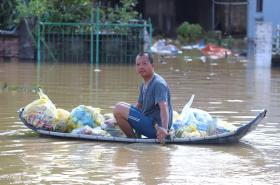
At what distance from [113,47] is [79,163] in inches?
620

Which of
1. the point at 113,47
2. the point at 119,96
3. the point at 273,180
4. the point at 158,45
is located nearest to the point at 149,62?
the point at 273,180

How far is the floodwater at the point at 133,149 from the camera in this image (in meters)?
7.18

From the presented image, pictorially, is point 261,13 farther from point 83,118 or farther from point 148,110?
point 148,110

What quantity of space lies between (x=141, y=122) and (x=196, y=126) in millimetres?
860

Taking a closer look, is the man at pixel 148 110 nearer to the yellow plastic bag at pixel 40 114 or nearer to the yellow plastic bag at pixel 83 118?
the yellow plastic bag at pixel 83 118

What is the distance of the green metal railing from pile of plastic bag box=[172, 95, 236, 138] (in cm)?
1375

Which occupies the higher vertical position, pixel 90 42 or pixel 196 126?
pixel 90 42

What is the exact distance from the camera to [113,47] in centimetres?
2338

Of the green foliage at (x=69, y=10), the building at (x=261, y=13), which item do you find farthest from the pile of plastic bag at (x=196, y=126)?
the building at (x=261, y=13)

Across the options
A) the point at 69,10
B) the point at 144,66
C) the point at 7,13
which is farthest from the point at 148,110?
the point at 7,13

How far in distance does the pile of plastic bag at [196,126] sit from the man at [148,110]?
0.36 metres

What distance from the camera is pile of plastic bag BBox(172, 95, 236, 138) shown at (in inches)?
355

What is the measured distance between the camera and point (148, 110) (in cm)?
877

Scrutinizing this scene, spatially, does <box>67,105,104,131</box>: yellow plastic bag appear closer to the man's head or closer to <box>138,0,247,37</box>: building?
the man's head
